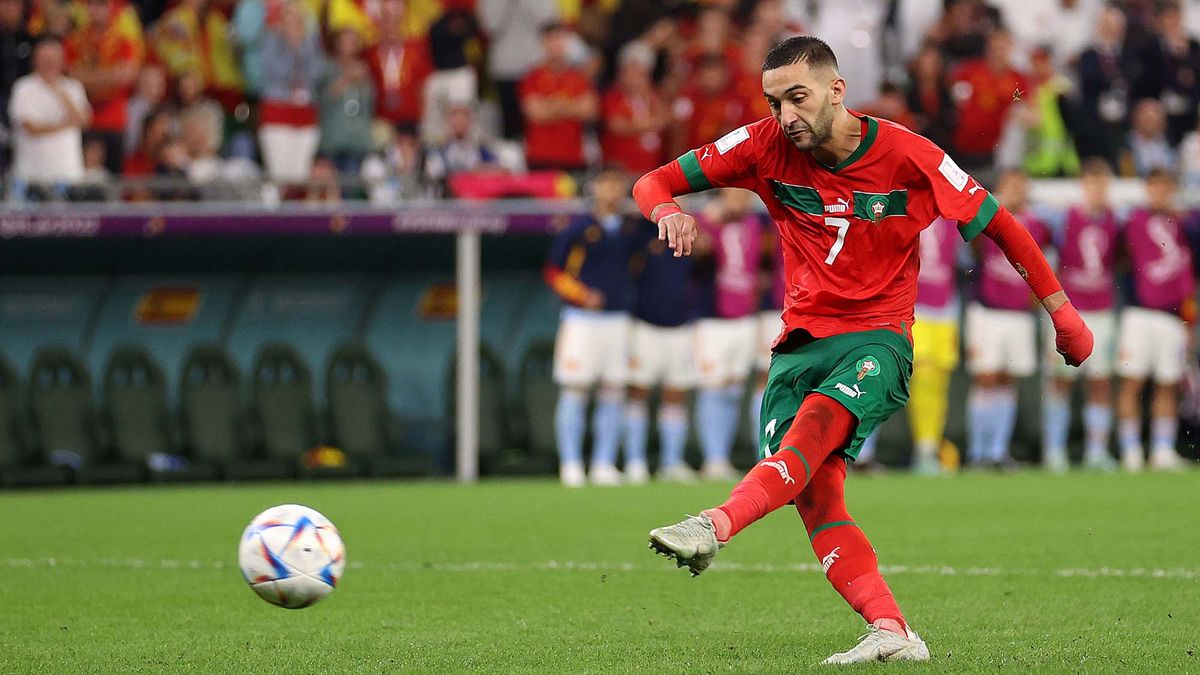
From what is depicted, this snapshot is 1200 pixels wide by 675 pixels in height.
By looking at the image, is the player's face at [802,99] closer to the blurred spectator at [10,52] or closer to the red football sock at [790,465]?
the red football sock at [790,465]

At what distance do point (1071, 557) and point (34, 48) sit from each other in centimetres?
1062

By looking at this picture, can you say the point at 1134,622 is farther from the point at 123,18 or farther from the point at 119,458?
the point at 123,18

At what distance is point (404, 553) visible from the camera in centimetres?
993

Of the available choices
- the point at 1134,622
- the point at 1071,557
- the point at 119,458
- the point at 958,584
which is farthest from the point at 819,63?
the point at 119,458

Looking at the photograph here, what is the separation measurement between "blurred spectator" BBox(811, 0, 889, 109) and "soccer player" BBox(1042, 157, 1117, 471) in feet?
8.16

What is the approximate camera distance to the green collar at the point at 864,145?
235 inches

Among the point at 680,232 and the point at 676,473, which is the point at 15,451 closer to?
the point at 676,473

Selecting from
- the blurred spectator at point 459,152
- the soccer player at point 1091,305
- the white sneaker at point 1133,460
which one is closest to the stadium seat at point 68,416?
the blurred spectator at point 459,152

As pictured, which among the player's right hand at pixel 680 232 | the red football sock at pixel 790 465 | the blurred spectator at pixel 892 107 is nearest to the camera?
the red football sock at pixel 790 465

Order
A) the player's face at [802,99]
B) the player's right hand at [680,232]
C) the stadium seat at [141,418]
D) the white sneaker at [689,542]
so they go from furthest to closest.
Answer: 1. the stadium seat at [141,418]
2. the player's face at [802,99]
3. the player's right hand at [680,232]
4. the white sneaker at [689,542]

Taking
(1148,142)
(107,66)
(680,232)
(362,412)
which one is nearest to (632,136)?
(362,412)

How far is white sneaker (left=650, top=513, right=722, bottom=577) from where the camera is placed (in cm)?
495

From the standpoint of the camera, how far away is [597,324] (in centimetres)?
1582

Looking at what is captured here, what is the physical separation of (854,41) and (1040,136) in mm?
2033
